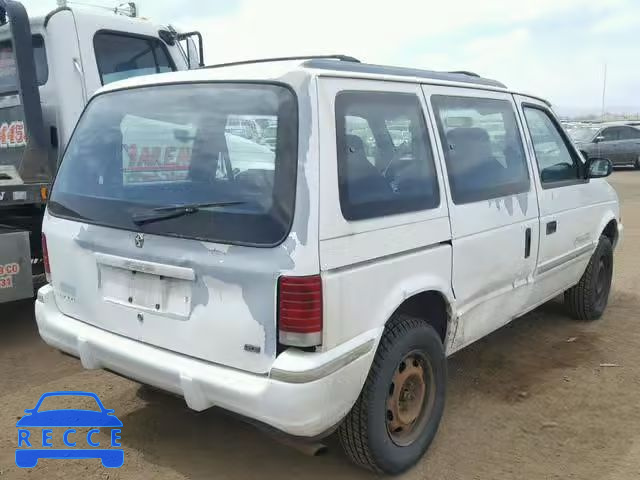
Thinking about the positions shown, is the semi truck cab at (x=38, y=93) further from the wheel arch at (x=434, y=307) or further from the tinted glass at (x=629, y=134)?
the tinted glass at (x=629, y=134)

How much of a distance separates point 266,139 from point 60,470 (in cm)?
192

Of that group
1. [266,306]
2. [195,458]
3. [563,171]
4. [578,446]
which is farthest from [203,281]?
[563,171]

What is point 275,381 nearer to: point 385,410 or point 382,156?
point 385,410

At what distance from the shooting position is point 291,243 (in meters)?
2.35

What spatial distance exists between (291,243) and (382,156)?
75 centimetres

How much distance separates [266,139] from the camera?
2.52 meters

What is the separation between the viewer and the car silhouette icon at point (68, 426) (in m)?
3.11

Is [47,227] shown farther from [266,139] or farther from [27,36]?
[27,36]

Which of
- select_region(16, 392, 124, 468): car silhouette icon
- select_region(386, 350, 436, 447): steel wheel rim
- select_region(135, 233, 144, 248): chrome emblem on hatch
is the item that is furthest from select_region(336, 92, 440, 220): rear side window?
select_region(16, 392, 124, 468): car silhouette icon

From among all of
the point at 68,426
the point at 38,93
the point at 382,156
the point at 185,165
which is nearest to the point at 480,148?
the point at 382,156

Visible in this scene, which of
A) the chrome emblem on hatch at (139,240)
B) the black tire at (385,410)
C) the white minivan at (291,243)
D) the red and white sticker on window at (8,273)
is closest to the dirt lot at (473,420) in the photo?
the black tire at (385,410)

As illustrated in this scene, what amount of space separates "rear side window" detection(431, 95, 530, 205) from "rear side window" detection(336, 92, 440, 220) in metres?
0.21

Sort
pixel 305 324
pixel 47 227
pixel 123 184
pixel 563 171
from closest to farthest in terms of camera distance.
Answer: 1. pixel 305 324
2. pixel 123 184
3. pixel 47 227
4. pixel 563 171

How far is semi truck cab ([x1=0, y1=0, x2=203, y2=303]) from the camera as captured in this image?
453 cm
